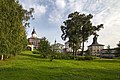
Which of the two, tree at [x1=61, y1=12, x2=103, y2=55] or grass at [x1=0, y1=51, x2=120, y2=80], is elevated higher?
tree at [x1=61, y1=12, x2=103, y2=55]

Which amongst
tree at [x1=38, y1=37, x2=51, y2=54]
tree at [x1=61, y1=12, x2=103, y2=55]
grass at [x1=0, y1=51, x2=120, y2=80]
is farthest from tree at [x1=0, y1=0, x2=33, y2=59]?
tree at [x1=61, y1=12, x2=103, y2=55]

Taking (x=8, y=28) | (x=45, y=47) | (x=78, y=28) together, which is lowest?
(x=45, y=47)

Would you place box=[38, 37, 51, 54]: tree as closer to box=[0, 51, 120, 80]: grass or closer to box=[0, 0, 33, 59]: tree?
box=[0, 0, 33, 59]: tree

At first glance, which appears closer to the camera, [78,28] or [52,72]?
[52,72]

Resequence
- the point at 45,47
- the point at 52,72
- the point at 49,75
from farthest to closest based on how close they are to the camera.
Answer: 1. the point at 45,47
2. the point at 52,72
3. the point at 49,75

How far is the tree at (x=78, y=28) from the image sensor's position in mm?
77062

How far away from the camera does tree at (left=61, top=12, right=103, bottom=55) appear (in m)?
77.1

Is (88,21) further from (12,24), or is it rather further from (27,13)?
(12,24)

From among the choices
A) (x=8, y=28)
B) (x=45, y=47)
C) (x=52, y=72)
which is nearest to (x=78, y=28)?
(x=45, y=47)

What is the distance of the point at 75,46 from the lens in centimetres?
7888

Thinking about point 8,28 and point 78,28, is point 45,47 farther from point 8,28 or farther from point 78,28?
point 78,28

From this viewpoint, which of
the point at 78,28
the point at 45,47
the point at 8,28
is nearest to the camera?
the point at 8,28

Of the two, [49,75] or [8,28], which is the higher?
[8,28]

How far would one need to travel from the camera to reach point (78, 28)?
78375 millimetres
